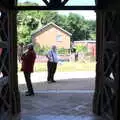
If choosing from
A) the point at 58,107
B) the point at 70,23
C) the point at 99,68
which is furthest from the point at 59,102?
the point at 70,23

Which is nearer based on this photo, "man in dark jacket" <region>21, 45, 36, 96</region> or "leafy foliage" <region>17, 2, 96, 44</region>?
"man in dark jacket" <region>21, 45, 36, 96</region>

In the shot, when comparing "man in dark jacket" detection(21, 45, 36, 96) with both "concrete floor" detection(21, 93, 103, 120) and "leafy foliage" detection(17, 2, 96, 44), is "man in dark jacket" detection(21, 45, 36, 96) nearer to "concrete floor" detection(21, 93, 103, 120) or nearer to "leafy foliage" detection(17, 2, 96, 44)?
"concrete floor" detection(21, 93, 103, 120)

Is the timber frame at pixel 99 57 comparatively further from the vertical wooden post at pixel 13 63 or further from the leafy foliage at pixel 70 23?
the leafy foliage at pixel 70 23

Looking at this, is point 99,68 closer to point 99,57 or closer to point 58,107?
point 99,57

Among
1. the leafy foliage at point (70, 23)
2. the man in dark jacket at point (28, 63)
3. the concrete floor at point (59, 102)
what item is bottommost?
the concrete floor at point (59, 102)

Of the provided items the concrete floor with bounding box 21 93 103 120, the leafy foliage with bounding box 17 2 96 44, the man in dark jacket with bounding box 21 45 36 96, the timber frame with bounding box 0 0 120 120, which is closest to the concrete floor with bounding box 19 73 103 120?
the concrete floor with bounding box 21 93 103 120

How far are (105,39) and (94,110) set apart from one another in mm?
2177

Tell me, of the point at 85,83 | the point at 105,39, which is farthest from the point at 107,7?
the point at 85,83

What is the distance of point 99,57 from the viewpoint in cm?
1182

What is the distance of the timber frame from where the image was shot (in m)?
9.95

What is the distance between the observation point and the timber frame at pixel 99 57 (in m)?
9.95

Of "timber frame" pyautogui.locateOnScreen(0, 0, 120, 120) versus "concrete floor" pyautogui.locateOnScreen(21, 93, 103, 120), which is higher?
"timber frame" pyautogui.locateOnScreen(0, 0, 120, 120)

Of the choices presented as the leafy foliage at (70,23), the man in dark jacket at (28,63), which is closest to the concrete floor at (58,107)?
the man in dark jacket at (28,63)

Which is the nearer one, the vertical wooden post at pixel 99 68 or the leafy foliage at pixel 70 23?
the vertical wooden post at pixel 99 68
